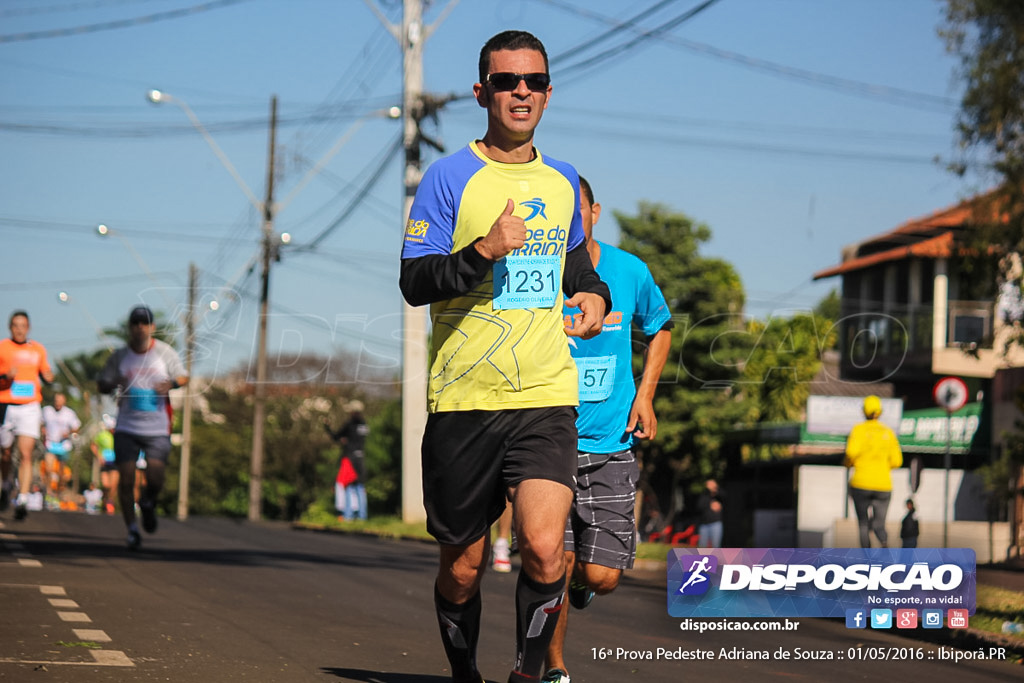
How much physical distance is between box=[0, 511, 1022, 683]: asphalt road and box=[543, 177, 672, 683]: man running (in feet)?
2.16

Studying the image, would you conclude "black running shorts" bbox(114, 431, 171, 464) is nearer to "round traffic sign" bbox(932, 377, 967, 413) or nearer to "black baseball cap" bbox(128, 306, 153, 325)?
"black baseball cap" bbox(128, 306, 153, 325)

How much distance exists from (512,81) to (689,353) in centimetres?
4521

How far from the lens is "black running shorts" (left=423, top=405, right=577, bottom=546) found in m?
4.73

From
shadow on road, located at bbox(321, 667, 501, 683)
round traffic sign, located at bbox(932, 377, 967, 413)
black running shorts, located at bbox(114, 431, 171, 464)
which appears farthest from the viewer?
round traffic sign, located at bbox(932, 377, 967, 413)

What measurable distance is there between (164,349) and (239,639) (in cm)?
552

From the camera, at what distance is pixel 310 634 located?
7.57 metres

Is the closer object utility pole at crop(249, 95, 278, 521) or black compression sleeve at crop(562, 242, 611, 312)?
black compression sleeve at crop(562, 242, 611, 312)

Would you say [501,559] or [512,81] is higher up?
[512,81]

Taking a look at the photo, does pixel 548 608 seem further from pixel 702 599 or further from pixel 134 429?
pixel 134 429

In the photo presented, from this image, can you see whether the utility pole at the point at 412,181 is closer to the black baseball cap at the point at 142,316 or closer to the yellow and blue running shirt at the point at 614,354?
the black baseball cap at the point at 142,316

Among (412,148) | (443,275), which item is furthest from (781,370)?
(443,275)

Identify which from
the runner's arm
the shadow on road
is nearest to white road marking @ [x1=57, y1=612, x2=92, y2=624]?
the shadow on road

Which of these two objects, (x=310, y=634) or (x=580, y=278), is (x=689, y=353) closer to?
(x=310, y=634)

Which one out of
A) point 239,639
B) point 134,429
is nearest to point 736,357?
point 134,429
